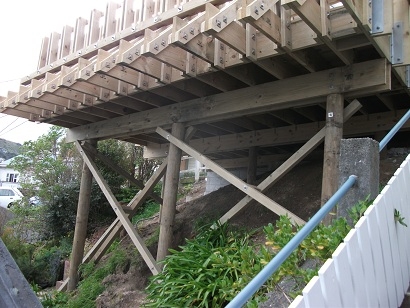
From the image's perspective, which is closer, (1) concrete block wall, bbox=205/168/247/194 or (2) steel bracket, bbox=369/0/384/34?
(2) steel bracket, bbox=369/0/384/34

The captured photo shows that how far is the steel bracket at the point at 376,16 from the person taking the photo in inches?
121

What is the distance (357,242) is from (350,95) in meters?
2.24

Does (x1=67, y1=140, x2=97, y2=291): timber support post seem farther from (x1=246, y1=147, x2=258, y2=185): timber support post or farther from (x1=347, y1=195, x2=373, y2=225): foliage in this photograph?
(x1=347, y1=195, x2=373, y2=225): foliage

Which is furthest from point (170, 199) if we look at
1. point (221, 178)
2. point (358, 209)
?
point (221, 178)

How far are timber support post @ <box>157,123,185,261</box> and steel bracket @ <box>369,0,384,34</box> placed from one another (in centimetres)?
275

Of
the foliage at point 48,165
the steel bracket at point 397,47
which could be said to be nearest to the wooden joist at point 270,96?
the steel bracket at point 397,47

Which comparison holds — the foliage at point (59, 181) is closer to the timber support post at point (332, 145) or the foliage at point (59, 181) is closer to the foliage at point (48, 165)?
the foliage at point (48, 165)

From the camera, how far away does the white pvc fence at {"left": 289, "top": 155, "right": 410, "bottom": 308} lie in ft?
5.43

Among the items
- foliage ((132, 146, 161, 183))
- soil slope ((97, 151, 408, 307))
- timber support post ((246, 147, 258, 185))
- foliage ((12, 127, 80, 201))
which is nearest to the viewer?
soil slope ((97, 151, 408, 307))

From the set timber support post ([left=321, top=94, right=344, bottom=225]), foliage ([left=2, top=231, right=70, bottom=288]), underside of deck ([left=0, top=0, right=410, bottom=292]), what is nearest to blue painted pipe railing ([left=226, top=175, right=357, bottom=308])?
timber support post ([left=321, top=94, right=344, bottom=225])

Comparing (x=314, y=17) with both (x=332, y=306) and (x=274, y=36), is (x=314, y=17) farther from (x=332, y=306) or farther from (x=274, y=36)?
(x=332, y=306)

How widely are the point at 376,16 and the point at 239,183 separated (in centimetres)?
215

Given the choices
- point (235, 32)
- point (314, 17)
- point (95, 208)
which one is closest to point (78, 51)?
point (235, 32)

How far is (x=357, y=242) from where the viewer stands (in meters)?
1.97
